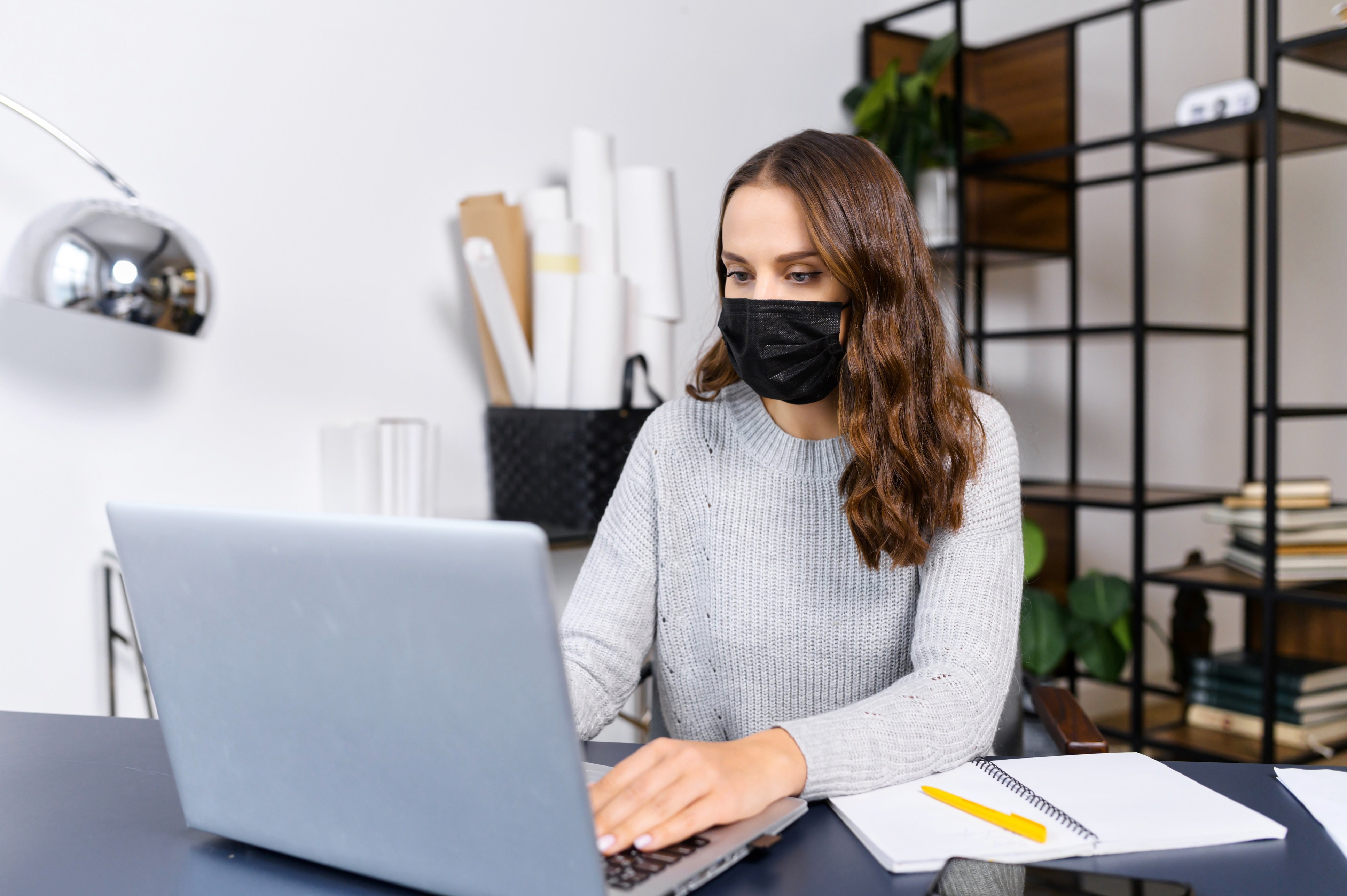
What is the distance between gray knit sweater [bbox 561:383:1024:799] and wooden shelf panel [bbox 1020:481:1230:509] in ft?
4.02

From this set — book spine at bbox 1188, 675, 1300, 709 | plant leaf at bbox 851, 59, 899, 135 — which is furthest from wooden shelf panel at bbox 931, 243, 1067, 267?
book spine at bbox 1188, 675, 1300, 709

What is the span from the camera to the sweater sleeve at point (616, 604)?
3.55 feet

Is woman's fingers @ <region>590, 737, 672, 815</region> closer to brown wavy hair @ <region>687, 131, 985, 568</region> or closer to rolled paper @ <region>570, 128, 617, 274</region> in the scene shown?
brown wavy hair @ <region>687, 131, 985, 568</region>

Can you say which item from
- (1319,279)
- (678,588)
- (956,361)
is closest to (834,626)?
(678,588)

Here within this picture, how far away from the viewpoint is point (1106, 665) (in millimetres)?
2420

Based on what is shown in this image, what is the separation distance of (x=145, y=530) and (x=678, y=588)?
66 cm

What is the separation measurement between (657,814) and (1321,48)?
80.6 inches

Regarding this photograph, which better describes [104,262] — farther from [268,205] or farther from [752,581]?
[752,581]

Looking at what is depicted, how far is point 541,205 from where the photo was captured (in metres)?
2.06

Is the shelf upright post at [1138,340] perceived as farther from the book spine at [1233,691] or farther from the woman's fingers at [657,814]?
the woman's fingers at [657,814]

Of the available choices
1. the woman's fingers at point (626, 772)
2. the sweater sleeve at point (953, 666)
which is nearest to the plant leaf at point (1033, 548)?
the sweater sleeve at point (953, 666)

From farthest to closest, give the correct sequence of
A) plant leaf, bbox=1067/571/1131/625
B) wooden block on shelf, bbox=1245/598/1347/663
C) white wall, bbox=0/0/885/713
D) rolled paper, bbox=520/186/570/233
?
wooden block on shelf, bbox=1245/598/1347/663
plant leaf, bbox=1067/571/1131/625
rolled paper, bbox=520/186/570/233
white wall, bbox=0/0/885/713

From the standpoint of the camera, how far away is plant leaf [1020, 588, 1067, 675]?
7.89 feet

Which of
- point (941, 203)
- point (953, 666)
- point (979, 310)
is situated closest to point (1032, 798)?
point (953, 666)
